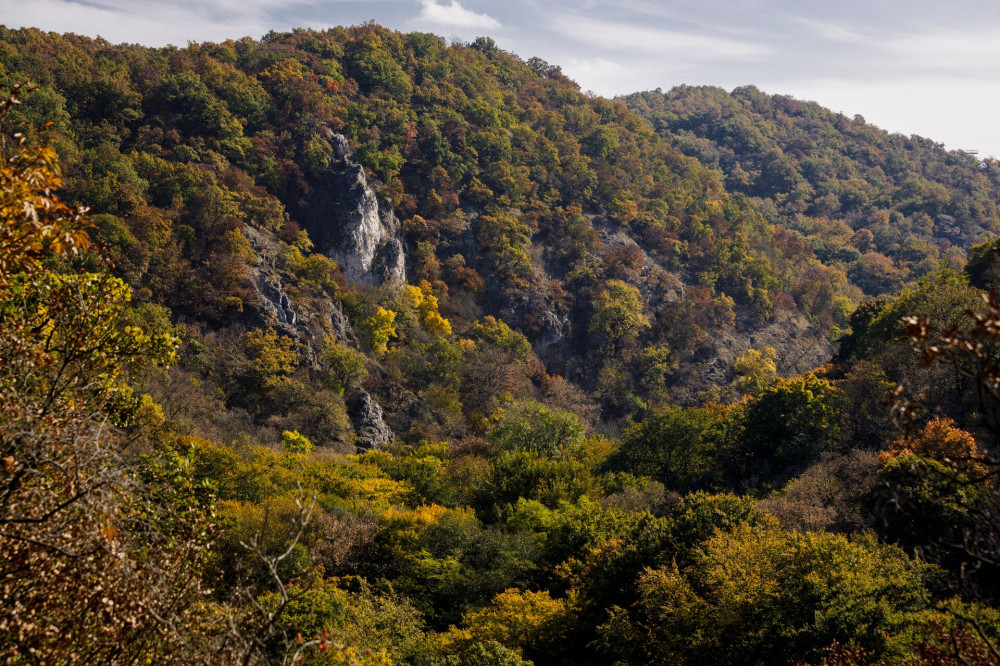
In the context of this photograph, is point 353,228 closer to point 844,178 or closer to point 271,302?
point 271,302

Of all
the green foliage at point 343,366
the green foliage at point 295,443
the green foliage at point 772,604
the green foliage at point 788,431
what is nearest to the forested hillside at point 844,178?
the green foliage at point 788,431

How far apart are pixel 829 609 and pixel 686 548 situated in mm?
5770

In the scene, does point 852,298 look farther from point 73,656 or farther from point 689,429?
point 73,656

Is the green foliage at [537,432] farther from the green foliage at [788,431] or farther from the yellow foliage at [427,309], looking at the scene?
the yellow foliage at [427,309]

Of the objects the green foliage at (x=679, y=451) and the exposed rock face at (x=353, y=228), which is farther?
the exposed rock face at (x=353, y=228)

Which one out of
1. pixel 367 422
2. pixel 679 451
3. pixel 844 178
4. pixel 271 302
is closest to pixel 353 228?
pixel 271 302

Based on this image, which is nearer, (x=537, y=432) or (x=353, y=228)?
(x=537, y=432)

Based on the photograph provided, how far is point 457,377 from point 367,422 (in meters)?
9.55

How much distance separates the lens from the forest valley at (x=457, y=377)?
7062 millimetres

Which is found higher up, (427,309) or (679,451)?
(427,309)

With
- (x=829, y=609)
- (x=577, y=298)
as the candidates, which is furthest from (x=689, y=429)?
(x=577, y=298)

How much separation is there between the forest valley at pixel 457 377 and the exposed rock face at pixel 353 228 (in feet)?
1.24

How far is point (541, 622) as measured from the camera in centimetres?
1980

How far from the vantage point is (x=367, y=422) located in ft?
162
